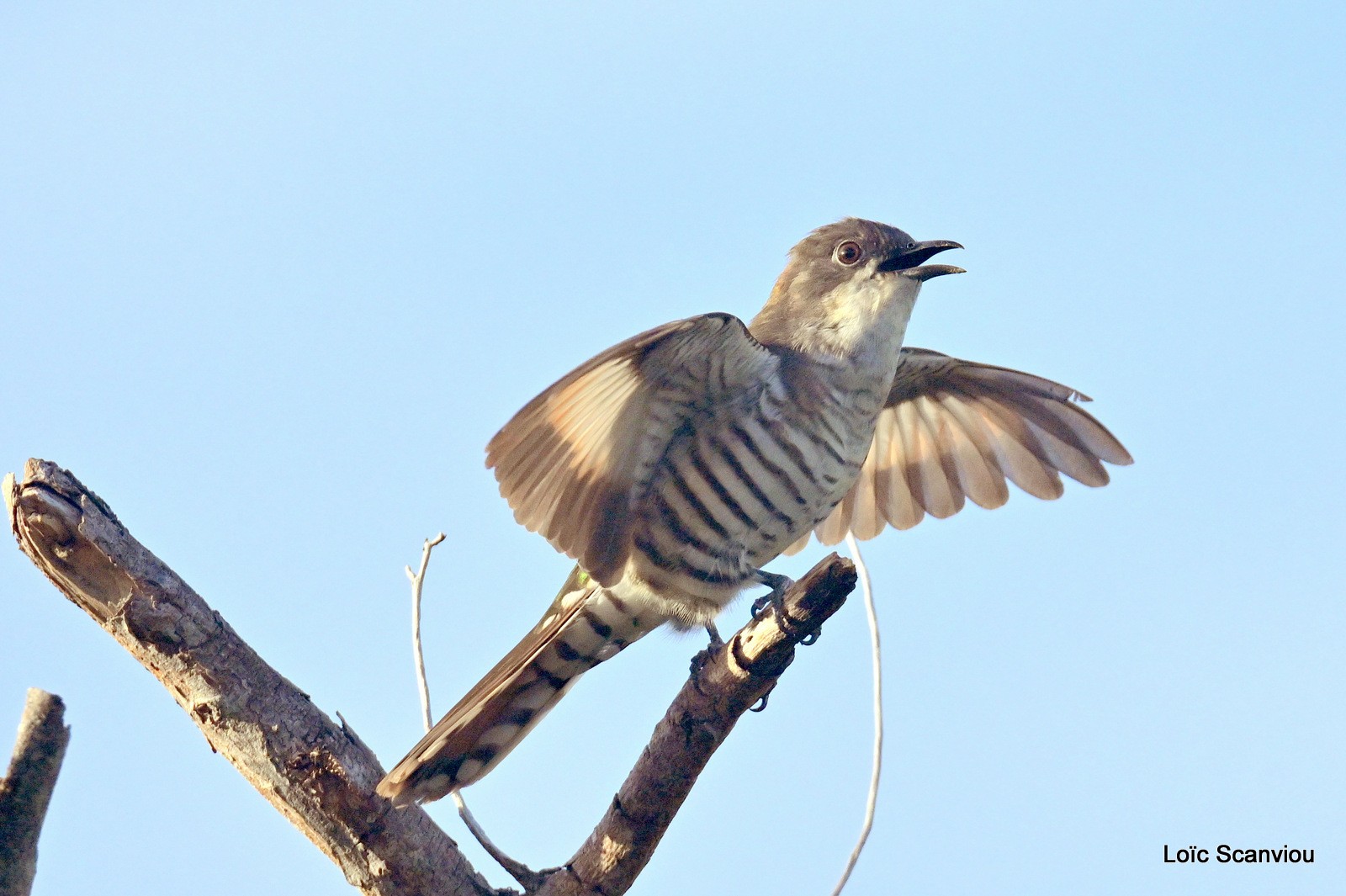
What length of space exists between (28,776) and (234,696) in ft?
2.82

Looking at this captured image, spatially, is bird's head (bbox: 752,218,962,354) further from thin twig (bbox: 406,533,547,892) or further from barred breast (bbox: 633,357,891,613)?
thin twig (bbox: 406,533,547,892)

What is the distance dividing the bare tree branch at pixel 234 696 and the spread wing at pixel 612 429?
114cm

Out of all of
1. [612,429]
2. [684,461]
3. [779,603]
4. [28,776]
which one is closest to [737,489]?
[684,461]

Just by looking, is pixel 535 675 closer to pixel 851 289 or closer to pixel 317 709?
pixel 317 709

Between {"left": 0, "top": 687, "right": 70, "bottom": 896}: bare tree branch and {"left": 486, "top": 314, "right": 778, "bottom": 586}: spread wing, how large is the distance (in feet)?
5.96

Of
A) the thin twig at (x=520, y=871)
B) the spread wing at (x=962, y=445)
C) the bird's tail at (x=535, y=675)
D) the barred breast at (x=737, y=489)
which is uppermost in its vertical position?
the spread wing at (x=962, y=445)

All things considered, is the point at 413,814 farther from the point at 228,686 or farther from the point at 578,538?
the point at 578,538

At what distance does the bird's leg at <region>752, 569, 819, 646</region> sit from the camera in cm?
392

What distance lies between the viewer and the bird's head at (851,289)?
18.2 feet

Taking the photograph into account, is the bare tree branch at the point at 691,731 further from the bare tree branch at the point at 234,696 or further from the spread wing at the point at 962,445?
the spread wing at the point at 962,445

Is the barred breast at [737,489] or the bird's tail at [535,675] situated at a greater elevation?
the barred breast at [737,489]

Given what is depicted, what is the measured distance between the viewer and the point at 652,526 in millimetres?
5066

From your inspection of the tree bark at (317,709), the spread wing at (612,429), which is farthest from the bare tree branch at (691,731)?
the spread wing at (612,429)

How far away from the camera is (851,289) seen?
573 cm
